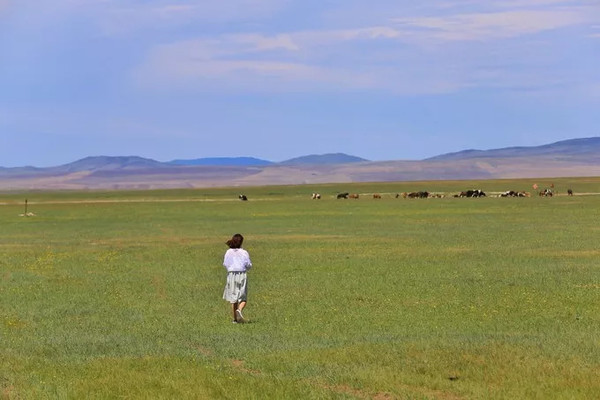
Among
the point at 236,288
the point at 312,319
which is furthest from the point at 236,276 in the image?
the point at 312,319

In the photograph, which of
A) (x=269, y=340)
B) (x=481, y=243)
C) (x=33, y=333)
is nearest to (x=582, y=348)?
(x=269, y=340)

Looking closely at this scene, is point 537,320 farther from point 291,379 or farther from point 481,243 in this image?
point 481,243

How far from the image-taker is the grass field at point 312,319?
16.4m

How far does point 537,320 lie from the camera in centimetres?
2341

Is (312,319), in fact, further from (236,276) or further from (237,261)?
(237,261)

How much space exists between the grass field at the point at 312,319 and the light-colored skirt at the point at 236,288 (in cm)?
63

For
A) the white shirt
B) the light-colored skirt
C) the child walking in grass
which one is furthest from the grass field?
the white shirt

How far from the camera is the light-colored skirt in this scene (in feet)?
78.6

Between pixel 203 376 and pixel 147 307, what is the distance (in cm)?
1107

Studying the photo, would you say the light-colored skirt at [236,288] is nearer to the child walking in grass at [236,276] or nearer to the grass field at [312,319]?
the child walking in grass at [236,276]

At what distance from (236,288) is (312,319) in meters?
2.00

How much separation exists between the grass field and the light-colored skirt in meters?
0.63

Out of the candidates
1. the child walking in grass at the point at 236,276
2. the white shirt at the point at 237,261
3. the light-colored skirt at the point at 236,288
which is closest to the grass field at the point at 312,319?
the child walking in grass at the point at 236,276

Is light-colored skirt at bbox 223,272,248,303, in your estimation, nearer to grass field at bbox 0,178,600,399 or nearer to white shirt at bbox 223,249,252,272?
white shirt at bbox 223,249,252,272
